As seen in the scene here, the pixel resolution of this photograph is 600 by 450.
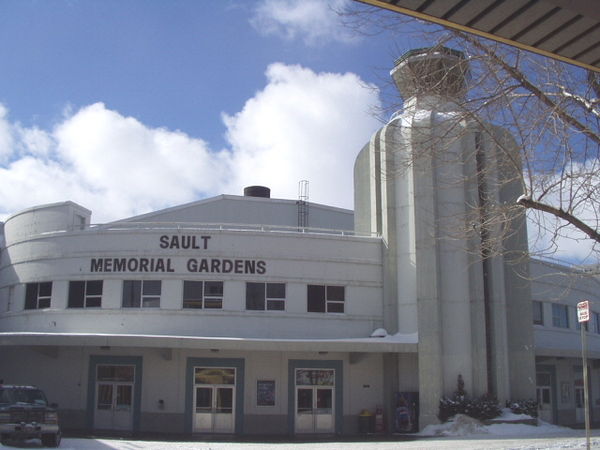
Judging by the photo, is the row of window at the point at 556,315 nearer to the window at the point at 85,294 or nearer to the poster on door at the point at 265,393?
the poster on door at the point at 265,393

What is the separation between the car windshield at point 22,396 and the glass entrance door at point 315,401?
35.2 feet

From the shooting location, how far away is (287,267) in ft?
95.8

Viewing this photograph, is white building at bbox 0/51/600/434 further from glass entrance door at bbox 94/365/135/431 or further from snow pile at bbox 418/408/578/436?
snow pile at bbox 418/408/578/436

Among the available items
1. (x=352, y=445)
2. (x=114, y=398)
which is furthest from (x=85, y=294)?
(x=352, y=445)

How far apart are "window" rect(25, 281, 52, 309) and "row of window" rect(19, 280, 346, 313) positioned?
4 centimetres

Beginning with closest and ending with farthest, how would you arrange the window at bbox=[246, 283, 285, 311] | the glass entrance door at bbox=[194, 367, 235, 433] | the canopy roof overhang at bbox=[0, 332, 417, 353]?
the canopy roof overhang at bbox=[0, 332, 417, 353]
the glass entrance door at bbox=[194, 367, 235, 433]
the window at bbox=[246, 283, 285, 311]

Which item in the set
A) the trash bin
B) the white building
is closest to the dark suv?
the white building

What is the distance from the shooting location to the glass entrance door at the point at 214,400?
90.0 feet

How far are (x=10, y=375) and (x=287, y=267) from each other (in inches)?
505

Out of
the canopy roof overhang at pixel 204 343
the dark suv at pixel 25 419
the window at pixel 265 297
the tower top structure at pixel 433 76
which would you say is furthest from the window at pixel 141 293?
the tower top structure at pixel 433 76

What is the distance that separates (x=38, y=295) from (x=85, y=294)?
2.56 metres

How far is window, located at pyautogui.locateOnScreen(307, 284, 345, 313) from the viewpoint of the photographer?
29312mm

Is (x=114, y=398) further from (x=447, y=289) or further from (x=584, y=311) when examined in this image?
(x=584, y=311)

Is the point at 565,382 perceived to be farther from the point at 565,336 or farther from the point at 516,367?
the point at 516,367
